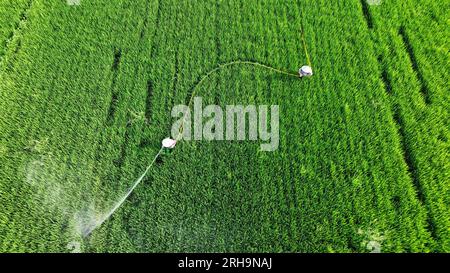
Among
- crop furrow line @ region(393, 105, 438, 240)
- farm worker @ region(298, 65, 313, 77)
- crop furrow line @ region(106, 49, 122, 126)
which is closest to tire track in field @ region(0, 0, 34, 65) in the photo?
crop furrow line @ region(106, 49, 122, 126)

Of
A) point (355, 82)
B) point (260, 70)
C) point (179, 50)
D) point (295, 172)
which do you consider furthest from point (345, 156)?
point (179, 50)

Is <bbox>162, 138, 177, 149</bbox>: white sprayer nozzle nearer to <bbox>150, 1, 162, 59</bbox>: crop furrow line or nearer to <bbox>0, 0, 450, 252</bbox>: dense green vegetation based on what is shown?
<bbox>0, 0, 450, 252</bbox>: dense green vegetation

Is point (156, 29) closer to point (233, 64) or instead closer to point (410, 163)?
point (233, 64)

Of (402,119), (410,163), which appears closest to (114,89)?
(402,119)

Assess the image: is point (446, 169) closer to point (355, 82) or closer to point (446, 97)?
point (446, 97)

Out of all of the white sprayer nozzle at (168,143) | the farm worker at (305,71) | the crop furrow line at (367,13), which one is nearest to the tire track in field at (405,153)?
the crop furrow line at (367,13)
